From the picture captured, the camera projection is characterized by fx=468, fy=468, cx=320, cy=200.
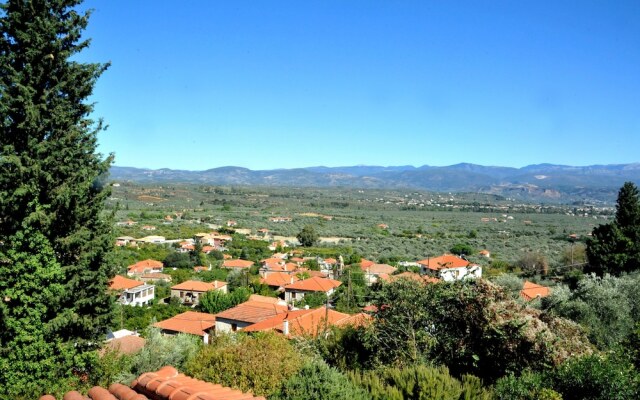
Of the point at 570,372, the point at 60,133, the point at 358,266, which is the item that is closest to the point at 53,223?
the point at 60,133

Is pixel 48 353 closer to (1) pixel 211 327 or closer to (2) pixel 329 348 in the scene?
(2) pixel 329 348

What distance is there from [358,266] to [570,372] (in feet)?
131

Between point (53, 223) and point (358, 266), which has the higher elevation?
point (53, 223)

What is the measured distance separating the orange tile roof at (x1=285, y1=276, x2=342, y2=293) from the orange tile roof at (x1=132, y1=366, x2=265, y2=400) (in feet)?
104

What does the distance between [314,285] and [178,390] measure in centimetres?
3397

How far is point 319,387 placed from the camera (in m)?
6.00

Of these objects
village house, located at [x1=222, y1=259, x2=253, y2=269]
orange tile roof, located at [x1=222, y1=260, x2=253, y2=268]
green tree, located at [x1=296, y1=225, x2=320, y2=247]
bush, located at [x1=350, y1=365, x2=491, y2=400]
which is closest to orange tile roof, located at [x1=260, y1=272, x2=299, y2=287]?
village house, located at [x1=222, y1=259, x2=253, y2=269]

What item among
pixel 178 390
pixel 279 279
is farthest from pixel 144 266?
pixel 178 390

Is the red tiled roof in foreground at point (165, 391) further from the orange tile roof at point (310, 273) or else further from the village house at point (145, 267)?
the village house at point (145, 267)

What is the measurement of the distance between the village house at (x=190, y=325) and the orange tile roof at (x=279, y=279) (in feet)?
40.0

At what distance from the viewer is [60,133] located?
9.95 m

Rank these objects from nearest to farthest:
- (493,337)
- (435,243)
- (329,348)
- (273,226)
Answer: (493,337) → (329,348) → (435,243) → (273,226)

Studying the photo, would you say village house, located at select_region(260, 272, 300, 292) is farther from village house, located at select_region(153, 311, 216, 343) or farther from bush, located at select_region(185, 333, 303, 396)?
bush, located at select_region(185, 333, 303, 396)

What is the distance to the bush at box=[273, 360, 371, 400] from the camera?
596 cm
